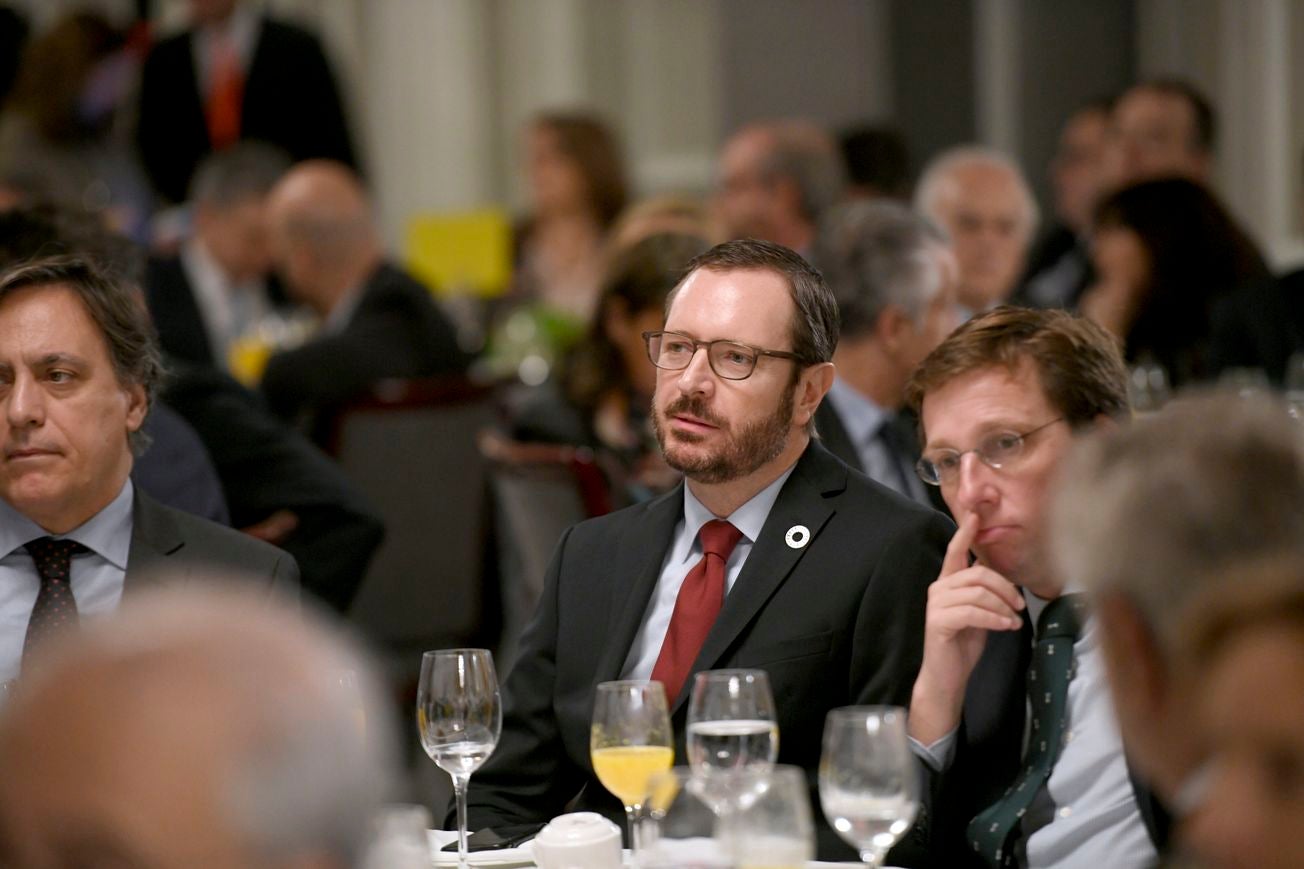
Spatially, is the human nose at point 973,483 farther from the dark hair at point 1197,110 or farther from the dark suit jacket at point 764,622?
the dark hair at point 1197,110

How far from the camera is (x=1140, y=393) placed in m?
4.64

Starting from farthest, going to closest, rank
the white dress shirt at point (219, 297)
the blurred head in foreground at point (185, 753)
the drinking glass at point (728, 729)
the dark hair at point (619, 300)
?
the white dress shirt at point (219, 297), the dark hair at point (619, 300), the drinking glass at point (728, 729), the blurred head in foreground at point (185, 753)

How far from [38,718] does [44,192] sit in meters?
4.08

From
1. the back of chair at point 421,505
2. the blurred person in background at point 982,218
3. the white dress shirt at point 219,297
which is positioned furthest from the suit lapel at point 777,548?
the white dress shirt at point 219,297

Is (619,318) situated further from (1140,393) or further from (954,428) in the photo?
(954,428)

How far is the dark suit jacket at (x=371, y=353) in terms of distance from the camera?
18.5ft

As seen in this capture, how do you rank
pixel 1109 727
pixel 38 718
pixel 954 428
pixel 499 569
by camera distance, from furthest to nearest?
pixel 499 569 → pixel 954 428 → pixel 1109 727 → pixel 38 718

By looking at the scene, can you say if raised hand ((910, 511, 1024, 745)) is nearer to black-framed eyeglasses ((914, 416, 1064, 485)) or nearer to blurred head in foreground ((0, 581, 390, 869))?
black-framed eyeglasses ((914, 416, 1064, 485))

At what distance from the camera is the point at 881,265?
4.07 meters

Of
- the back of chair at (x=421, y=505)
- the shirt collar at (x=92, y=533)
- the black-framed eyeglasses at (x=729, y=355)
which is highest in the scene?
the black-framed eyeglasses at (x=729, y=355)

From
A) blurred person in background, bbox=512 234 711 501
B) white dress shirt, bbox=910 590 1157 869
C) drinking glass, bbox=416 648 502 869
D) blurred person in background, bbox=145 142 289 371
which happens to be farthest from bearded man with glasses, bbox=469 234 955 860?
blurred person in background, bbox=145 142 289 371

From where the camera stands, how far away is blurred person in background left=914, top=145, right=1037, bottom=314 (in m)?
5.71

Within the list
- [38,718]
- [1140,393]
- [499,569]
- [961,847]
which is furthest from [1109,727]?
[499,569]

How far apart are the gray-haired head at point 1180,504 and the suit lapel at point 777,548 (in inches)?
42.6
